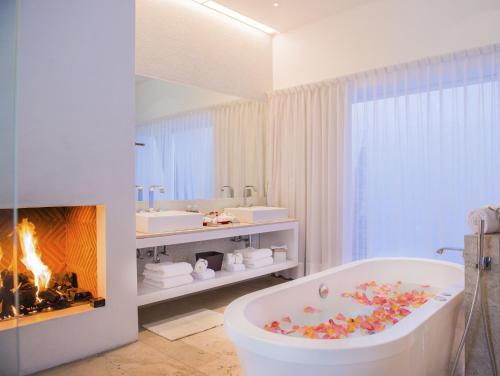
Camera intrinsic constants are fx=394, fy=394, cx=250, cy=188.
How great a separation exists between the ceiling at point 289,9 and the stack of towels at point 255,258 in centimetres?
247

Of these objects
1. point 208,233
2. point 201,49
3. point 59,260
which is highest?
point 201,49

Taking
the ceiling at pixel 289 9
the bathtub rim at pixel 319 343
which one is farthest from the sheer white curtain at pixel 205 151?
the bathtub rim at pixel 319 343

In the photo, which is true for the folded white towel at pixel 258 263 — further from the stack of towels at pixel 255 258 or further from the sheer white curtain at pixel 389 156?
the sheer white curtain at pixel 389 156

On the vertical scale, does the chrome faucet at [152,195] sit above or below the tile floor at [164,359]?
above

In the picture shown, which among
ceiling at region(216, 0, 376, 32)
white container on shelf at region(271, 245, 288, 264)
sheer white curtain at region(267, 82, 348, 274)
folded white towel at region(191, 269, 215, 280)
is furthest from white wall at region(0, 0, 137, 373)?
sheer white curtain at region(267, 82, 348, 274)

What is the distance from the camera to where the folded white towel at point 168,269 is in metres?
3.09

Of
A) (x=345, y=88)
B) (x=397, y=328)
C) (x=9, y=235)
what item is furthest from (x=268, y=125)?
(x=9, y=235)

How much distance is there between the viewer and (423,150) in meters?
3.53

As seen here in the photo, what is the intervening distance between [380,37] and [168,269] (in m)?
2.95

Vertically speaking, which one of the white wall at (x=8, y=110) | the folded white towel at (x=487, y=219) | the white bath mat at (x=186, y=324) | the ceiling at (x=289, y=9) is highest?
the ceiling at (x=289, y=9)

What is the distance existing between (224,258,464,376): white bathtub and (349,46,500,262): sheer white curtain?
0.76 meters

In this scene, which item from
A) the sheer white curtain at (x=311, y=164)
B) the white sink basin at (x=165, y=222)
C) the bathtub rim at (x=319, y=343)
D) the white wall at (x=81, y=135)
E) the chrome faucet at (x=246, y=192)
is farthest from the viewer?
the chrome faucet at (x=246, y=192)

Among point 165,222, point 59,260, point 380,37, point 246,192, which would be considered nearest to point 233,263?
point 165,222

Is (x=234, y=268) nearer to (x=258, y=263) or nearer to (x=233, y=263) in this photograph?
(x=233, y=263)
